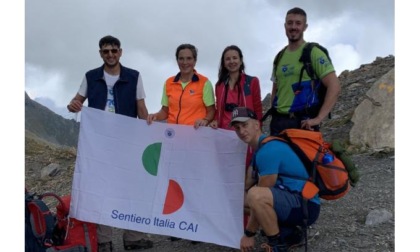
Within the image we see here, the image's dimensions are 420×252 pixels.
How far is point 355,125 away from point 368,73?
728 cm

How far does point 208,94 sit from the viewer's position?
6.23 meters

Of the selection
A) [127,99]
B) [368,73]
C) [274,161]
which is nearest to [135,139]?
[127,99]

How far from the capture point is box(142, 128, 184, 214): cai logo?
625 centimetres

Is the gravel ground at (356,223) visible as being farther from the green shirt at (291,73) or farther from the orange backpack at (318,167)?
the green shirt at (291,73)

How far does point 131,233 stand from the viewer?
6656mm

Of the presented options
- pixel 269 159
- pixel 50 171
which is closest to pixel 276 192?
pixel 269 159

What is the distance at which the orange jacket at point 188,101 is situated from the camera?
625cm

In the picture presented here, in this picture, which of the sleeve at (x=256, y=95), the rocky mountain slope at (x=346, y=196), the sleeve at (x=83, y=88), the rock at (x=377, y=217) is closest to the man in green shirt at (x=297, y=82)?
the sleeve at (x=256, y=95)

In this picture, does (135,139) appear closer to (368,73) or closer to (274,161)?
(274,161)

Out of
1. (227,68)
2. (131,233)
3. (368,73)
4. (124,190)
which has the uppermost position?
(368,73)

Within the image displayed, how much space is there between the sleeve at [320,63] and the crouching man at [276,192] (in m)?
0.94

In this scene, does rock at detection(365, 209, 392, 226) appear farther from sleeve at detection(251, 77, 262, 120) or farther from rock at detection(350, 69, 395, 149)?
rock at detection(350, 69, 395, 149)

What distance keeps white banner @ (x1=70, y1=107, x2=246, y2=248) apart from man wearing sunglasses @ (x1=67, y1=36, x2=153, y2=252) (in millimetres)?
137

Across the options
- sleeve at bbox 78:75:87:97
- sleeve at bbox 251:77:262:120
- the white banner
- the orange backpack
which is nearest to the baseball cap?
the orange backpack
